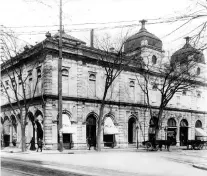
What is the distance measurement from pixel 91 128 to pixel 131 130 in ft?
20.7

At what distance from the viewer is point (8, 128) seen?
36.5m

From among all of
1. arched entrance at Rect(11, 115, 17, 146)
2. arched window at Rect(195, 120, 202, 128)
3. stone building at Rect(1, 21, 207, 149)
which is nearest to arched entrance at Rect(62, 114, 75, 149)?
stone building at Rect(1, 21, 207, 149)

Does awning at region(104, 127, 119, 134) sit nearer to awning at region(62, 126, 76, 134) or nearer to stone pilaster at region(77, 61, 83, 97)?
awning at region(62, 126, 76, 134)

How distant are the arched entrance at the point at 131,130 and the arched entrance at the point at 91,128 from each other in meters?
5.49

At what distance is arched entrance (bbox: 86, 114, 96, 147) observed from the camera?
32.3 metres

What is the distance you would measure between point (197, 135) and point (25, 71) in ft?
85.4

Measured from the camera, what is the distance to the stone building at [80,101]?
29.5 meters

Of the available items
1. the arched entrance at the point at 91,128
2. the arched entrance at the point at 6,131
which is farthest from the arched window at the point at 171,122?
the arched entrance at the point at 6,131

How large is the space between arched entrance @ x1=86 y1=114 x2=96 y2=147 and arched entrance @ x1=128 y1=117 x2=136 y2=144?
216 inches

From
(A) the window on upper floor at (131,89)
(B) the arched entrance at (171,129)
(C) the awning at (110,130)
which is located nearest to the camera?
(C) the awning at (110,130)

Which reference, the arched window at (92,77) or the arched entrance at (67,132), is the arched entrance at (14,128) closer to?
the arched entrance at (67,132)

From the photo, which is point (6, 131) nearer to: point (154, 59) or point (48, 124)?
point (48, 124)

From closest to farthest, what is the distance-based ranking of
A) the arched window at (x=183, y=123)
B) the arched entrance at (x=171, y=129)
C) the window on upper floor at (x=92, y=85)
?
the window on upper floor at (x=92, y=85) → the arched entrance at (x=171, y=129) → the arched window at (x=183, y=123)

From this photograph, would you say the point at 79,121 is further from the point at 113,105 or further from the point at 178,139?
the point at 178,139
